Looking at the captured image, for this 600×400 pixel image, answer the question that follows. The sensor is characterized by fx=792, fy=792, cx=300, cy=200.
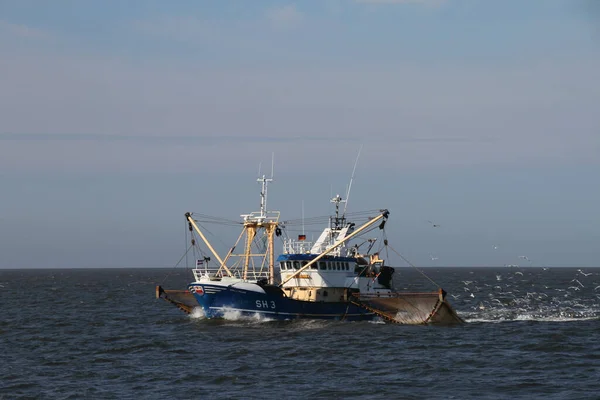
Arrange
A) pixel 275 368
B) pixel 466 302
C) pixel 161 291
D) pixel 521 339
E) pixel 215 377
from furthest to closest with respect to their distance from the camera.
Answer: pixel 466 302
pixel 161 291
pixel 521 339
pixel 275 368
pixel 215 377

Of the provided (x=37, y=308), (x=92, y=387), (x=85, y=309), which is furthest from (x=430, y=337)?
(x=37, y=308)

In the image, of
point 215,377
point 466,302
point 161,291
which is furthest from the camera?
point 466,302

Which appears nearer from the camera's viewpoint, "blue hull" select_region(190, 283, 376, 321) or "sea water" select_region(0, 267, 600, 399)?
"sea water" select_region(0, 267, 600, 399)

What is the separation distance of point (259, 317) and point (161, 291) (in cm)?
846

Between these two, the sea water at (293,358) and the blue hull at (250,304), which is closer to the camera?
the sea water at (293,358)

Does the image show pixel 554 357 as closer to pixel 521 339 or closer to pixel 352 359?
pixel 521 339

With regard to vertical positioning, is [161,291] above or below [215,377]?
above

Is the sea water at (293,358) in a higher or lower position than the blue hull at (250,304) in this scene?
lower

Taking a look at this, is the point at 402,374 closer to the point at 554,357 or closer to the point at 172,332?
the point at 554,357

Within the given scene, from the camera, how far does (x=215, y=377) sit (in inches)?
1462

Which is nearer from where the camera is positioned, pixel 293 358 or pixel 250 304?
pixel 293 358

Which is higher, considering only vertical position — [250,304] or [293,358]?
[250,304]

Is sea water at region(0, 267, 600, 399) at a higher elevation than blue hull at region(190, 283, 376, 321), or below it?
below

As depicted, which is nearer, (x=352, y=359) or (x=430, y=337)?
(x=352, y=359)
